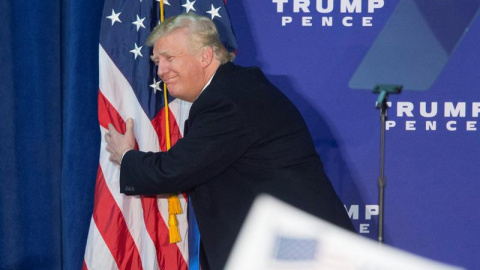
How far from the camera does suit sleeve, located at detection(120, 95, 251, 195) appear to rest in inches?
89.9

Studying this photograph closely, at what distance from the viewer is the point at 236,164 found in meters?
2.36

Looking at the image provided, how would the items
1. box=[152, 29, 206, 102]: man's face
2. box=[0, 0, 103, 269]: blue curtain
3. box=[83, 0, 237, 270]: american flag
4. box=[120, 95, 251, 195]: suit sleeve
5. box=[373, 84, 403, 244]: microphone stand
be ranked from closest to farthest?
box=[373, 84, 403, 244]: microphone stand, box=[120, 95, 251, 195]: suit sleeve, box=[152, 29, 206, 102]: man's face, box=[83, 0, 237, 270]: american flag, box=[0, 0, 103, 269]: blue curtain

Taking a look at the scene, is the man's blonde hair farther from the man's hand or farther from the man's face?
the man's hand

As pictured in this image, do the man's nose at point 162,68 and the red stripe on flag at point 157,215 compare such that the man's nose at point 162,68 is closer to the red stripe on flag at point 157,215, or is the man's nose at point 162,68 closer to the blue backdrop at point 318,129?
the red stripe on flag at point 157,215

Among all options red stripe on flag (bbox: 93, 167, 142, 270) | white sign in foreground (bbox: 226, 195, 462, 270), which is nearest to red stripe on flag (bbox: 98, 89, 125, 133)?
red stripe on flag (bbox: 93, 167, 142, 270)

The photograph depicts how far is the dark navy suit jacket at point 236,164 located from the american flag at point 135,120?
0.69 metres

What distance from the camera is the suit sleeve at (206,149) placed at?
7.49 feet

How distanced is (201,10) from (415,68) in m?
1.04

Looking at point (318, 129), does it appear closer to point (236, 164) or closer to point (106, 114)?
point (106, 114)

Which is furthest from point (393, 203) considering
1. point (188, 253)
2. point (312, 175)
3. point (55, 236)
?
point (55, 236)

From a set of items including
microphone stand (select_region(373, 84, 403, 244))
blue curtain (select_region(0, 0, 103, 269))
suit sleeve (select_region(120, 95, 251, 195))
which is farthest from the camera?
blue curtain (select_region(0, 0, 103, 269))

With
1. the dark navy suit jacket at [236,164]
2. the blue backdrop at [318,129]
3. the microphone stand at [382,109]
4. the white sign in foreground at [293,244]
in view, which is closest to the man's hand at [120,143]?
the dark navy suit jacket at [236,164]

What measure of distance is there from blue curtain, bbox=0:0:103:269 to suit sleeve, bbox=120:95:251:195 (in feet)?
3.34

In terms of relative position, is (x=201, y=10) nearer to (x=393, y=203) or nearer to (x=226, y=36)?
(x=226, y=36)
